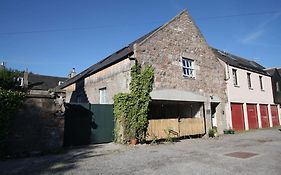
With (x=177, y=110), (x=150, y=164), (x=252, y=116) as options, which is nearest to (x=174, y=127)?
(x=177, y=110)

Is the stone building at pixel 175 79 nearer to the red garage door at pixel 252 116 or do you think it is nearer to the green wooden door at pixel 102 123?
the green wooden door at pixel 102 123

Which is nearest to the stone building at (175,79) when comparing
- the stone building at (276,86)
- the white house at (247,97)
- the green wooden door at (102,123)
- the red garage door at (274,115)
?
the white house at (247,97)

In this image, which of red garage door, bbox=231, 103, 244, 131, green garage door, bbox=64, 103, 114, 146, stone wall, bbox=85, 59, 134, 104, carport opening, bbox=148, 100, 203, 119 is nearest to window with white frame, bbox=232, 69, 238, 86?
red garage door, bbox=231, 103, 244, 131

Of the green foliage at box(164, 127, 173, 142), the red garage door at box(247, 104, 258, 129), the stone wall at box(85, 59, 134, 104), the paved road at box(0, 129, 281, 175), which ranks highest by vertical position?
the stone wall at box(85, 59, 134, 104)

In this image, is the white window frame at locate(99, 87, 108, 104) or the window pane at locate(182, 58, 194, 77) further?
the white window frame at locate(99, 87, 108, 104)

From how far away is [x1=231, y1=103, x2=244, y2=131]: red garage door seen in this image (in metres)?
20.2

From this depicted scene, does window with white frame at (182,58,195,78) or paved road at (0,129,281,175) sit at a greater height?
window with white frame at (182,58,195,78)

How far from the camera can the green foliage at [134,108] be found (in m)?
12.7

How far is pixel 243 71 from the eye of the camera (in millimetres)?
22578

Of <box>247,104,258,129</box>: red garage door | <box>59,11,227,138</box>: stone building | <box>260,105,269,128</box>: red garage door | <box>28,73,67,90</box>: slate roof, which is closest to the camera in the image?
<box>59,11,227,138</box>: stone building

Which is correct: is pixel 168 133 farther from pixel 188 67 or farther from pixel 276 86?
pixel 276 86

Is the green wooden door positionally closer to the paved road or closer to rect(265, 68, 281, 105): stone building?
the paved road

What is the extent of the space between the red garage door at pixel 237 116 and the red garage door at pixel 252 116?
1.53 meters

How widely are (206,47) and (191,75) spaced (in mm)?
3218
